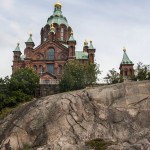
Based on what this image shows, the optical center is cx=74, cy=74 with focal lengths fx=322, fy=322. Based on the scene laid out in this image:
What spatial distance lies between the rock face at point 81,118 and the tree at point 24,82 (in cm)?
1128

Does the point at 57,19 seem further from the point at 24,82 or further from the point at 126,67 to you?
the point at 24,82

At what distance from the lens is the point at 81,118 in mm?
35812

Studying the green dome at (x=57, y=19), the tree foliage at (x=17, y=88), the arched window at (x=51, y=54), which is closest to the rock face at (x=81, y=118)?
the tree foliage at (x=17, y=88)

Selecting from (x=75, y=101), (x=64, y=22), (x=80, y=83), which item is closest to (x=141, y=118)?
(x=75, y=101)

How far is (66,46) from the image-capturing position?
2815 inches

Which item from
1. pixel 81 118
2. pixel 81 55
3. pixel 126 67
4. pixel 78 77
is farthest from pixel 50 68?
pixel 81 118

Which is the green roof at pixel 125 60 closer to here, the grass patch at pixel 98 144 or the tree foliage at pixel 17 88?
the tree foliage at pixel 17 88

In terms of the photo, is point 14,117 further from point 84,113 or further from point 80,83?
point 80,83

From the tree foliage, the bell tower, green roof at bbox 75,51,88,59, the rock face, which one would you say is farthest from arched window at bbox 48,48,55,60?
the rock face

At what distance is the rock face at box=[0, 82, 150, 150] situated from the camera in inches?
1337

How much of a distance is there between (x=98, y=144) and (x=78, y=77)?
23.1 meters

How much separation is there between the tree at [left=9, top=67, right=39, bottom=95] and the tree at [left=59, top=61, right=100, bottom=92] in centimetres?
447

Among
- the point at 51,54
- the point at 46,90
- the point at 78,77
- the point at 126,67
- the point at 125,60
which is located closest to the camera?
the point at 78,77

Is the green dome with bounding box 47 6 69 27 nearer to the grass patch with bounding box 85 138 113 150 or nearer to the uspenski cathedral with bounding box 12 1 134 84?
the uspenski cathedral with bounding box 12 1 134 84
